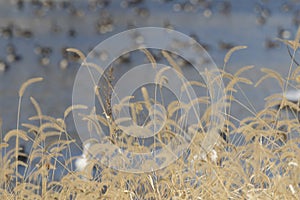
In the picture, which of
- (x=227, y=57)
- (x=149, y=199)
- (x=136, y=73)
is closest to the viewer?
(x=227, y=57)

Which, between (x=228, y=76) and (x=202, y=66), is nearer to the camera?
(x=228, y=76)

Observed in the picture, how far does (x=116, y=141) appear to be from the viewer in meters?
3.35

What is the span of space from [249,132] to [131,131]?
0.59 m

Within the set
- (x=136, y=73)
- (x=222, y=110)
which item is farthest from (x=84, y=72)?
(x=222, y=110)

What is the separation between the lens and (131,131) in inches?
135

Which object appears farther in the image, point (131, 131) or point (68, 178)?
point (131, 131)

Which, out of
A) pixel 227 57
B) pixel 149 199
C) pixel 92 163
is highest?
pixel 227 57

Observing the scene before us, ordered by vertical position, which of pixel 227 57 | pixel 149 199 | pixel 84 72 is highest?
pixel 84 72

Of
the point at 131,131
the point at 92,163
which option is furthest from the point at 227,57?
the point at 92,163

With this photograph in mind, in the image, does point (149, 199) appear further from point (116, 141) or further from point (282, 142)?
point (282, 142)

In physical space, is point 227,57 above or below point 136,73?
below

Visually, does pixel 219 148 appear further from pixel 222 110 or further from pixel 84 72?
pixel 84 72

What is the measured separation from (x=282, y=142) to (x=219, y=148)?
0.30m

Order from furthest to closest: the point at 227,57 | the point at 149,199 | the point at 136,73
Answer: the point at 136,73 → the point at 149,199 → the point at 227,57
